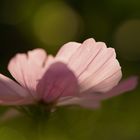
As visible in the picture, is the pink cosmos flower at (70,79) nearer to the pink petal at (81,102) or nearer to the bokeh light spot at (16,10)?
the pink petal at (81,102)

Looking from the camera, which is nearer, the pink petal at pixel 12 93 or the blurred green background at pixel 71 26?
the pink petal at pixel 12 93

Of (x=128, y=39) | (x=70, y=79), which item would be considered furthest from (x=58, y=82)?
(x=128, y=39)

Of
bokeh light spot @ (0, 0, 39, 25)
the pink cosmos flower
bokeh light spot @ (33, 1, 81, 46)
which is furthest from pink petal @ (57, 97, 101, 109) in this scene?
bokeh light spot @ (0, 0, 39, 25)

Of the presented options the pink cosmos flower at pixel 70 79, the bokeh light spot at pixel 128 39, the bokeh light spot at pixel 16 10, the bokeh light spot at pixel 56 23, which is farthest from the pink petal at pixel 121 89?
the bokeh light spot at pixel 16 10

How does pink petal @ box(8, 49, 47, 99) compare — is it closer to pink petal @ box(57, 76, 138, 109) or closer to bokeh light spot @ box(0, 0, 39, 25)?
pink petal @ box(57, 76, 138, 109)

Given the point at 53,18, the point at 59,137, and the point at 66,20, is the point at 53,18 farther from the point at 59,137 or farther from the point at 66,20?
the point at 59,137

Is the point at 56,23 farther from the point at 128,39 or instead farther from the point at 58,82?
the point at 58,82

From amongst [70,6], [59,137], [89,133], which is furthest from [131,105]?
[70,6]
